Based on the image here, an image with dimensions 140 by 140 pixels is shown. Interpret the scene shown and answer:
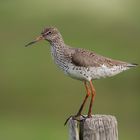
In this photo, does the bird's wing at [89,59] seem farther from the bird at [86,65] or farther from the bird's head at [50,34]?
the bird's head at [50,34]

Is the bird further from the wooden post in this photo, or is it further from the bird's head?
the wooden post

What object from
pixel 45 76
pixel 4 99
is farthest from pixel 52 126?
pixel 45 76

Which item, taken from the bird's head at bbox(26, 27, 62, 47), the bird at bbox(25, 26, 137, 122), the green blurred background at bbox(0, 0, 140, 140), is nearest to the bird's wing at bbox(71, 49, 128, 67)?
the bird at bbox(25, 26, 137, 122)

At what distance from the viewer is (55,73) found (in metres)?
17.2

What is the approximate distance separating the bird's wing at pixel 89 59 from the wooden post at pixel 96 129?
4.36 feet

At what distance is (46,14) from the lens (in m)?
25.5

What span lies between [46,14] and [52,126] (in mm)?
11390

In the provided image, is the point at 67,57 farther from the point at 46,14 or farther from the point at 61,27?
the point at 46,14

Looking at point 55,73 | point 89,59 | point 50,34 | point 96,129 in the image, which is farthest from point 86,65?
point 55,73

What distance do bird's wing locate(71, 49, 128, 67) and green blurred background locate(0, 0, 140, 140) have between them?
4560mm

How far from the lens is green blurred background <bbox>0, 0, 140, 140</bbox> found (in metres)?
14.7

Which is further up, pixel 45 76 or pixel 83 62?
pixel 45 76

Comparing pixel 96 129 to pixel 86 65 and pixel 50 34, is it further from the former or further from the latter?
pixel 50 34

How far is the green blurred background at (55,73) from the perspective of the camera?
14.7 metres
